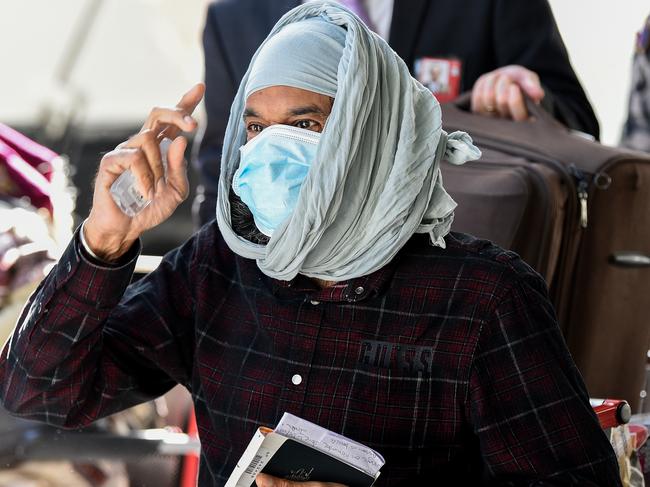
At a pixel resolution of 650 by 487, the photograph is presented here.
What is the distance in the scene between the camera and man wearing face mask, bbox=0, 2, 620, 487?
1.38 metres

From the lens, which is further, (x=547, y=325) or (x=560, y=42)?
(x=560, y=42)

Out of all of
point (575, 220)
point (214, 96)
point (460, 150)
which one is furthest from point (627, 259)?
point (214, 96)

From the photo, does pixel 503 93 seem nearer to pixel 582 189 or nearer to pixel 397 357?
pixel 582 189

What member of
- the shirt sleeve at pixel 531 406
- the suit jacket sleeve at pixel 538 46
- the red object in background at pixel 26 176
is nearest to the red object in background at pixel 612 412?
the shirt sleeve at pixel 531 406

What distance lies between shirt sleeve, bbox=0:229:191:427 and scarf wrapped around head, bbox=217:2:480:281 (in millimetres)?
213

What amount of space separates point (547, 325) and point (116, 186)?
2.19ft

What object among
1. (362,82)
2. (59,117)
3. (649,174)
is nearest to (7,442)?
(362,82)

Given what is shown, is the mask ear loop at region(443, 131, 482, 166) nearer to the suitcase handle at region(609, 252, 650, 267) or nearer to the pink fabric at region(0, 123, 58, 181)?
the suitcase handle at region(609, 252, 650, 267)

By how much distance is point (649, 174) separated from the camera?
185 centimetres

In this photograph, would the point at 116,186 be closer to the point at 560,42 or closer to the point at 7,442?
the point at 7,442

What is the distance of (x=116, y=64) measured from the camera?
21.5 ft

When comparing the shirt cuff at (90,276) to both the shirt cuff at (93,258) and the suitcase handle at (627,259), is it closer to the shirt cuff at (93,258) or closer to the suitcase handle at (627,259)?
the shirt cuff at (93,258)

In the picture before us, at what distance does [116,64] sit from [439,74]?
15.4 feet

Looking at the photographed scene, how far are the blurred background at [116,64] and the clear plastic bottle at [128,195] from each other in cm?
376
